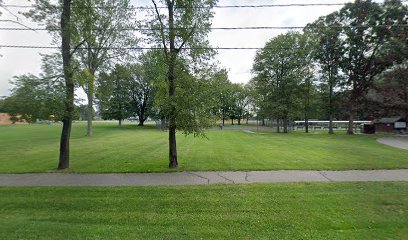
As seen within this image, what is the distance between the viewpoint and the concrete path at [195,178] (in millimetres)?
7773

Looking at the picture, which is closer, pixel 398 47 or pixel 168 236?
pixel 168 236

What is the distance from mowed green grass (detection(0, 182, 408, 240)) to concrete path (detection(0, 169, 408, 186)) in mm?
656

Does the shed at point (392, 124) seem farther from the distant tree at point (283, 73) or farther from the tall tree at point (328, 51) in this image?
the distant tree at point (283, 73)

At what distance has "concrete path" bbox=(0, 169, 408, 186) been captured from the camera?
306 inches

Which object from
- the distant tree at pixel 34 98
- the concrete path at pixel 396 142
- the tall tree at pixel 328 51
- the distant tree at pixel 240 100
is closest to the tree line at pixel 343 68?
the tall tree at pixel 328 51

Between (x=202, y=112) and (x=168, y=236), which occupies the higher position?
(x=202, y=112)

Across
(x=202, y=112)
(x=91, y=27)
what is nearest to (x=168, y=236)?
(x=202, y=112)

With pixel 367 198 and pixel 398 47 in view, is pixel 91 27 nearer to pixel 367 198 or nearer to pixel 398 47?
pixel 367 198

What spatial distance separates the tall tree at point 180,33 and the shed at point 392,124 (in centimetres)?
3515

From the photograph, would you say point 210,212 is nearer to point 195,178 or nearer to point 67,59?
point 195,178

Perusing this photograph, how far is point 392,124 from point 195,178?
38395 mm

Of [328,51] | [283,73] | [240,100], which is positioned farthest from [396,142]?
[240,100]

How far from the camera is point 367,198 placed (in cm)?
602

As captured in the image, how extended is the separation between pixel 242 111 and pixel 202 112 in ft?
232
